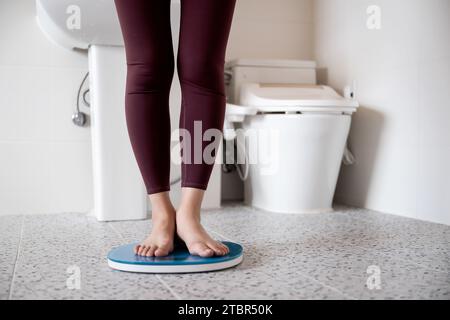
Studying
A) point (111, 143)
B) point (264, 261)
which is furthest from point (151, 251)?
point (111, 143)

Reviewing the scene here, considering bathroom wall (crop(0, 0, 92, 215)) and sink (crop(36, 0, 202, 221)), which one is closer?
sink (crop(36, 0, 202, 221))

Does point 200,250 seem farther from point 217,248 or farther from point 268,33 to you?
point 268,33

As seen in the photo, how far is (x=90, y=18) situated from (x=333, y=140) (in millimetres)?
924

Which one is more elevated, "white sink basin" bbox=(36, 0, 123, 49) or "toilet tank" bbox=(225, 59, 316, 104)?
"white sink basin" bbox=(36, 0, 123, 49)

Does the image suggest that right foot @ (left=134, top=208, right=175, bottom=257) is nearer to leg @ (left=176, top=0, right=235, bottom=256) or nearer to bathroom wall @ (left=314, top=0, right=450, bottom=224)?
leg @ (left=176, top=0, right=235, bottom=256)

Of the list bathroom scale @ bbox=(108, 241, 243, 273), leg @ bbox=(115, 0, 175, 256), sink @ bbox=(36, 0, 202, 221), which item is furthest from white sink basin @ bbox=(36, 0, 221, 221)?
bathroom scale @ bbox=(108, 241, 243, 273)

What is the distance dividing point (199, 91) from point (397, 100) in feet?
3.17

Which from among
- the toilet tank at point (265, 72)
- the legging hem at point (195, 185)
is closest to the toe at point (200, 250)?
the legging hem at point (195, 185)

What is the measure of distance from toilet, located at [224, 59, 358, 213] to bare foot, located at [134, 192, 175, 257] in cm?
84

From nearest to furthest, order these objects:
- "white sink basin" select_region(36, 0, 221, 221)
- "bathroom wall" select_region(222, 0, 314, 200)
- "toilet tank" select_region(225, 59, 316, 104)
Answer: "white sink basin" select_region(36, 0, 221, 221)
"toilet tank" select_region(225, 59, 316, 104)
"bathroom wall" select_region(222, 0, 314, 200)

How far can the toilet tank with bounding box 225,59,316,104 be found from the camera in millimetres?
2160

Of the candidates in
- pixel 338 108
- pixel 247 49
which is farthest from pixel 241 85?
pixel 338 108

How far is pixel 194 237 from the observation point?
1.09m
